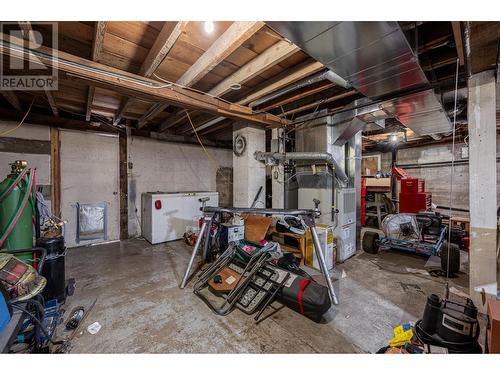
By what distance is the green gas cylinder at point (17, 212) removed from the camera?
1.93m

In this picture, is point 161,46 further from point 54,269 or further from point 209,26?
point 54,269

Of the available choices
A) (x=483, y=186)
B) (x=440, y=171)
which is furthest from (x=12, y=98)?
(x=440, y=171)

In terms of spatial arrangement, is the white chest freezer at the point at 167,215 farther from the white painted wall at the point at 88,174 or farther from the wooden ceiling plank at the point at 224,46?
the wooden ceiling plank at the point at 224,46

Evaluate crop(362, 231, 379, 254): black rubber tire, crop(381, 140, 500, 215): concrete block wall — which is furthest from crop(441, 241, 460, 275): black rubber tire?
crop(381, 140, 500, 215): concrete block wall

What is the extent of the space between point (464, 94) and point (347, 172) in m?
1.81

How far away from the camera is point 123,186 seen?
4598mm

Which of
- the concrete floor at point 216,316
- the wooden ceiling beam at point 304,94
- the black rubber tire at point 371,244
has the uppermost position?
the wooden ceiling beam at point 304,94

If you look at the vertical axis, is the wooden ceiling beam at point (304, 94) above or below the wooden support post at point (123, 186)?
above

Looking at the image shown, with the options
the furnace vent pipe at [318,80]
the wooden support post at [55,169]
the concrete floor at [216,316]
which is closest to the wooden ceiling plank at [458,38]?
the furnace vent pipe at [318,80]

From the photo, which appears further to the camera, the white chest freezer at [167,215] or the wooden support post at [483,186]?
the white chest freezer at [167,215]

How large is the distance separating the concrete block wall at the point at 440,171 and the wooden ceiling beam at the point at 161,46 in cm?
719

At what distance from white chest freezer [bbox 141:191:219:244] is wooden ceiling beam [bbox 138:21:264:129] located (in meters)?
2.56

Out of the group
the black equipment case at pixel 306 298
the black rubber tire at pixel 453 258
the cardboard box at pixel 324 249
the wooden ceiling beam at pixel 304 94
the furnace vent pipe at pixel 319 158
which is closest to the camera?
the black equipment case at pixel 306 298

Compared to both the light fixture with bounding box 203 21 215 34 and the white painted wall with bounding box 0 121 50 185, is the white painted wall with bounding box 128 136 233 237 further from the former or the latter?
the light fixture with bounding box 203 21 215 34
